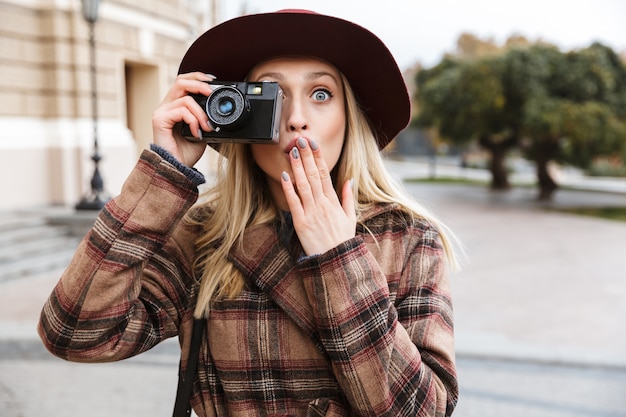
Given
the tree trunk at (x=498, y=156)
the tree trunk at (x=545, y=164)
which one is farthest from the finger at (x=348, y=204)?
the tree trunk at (x=498, y=156)

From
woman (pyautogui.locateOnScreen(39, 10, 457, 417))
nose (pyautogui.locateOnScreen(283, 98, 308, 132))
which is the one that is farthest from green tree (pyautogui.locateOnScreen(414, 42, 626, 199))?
nose (pyautogui.locateOnScreen(283, 98, 308, 132))

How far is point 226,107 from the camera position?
1.33 meters

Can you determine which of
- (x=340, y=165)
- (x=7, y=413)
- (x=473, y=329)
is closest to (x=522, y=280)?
(x=473, y=329)

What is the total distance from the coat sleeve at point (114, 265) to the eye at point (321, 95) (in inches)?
14.3

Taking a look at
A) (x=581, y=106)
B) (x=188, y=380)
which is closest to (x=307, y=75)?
(x=188, y=380)

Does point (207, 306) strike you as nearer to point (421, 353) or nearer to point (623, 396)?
point (421, 353)

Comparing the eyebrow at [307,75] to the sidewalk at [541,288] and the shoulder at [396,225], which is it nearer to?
the shoulder at [396,225]

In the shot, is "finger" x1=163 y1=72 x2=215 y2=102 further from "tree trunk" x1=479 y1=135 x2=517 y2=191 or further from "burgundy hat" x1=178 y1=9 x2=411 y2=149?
"tree trunk" x1=479 y1=135 x2=517 y2=191

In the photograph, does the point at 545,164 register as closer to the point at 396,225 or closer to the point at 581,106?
the point at 581,106

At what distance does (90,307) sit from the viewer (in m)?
1.26

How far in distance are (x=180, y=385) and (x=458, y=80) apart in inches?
634

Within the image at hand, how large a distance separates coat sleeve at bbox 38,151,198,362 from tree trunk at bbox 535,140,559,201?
54.0ft

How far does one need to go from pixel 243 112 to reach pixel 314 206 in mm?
250

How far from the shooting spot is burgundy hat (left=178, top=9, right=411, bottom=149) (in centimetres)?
137
